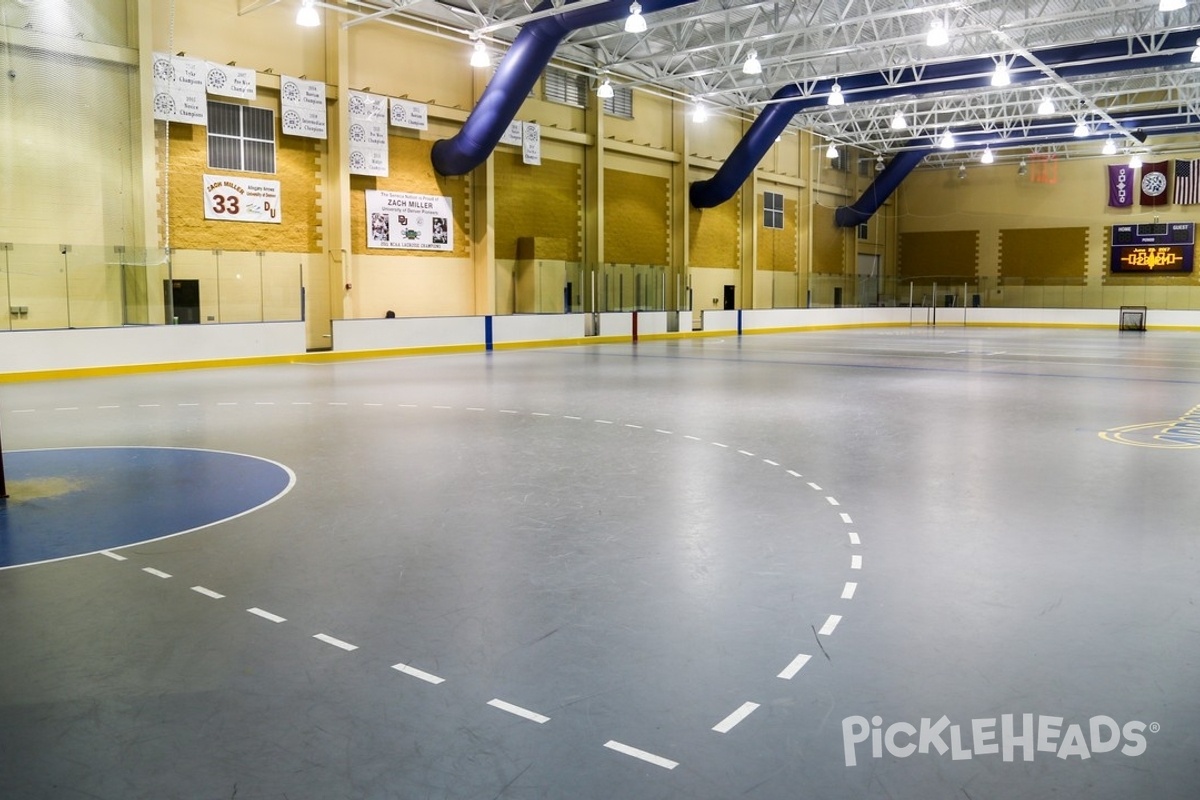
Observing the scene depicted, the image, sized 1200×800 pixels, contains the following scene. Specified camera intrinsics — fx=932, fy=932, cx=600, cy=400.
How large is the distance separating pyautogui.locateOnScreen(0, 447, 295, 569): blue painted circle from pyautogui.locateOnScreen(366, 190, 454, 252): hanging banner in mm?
16008

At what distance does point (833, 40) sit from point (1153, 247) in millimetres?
24438

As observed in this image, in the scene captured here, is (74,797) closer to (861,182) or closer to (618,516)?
(618,516)

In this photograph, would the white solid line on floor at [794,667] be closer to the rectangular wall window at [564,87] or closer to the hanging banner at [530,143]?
the hanging banner at [530,143]

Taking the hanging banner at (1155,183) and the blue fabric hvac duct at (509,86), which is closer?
the blue fabric hvac duct at (509,86)

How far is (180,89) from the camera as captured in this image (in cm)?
2044

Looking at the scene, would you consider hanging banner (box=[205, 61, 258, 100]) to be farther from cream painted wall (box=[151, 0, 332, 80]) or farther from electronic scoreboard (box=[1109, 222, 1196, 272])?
electronic scoreboard (box=[1109, 222, 1196, 272])

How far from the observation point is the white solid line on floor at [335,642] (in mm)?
4309

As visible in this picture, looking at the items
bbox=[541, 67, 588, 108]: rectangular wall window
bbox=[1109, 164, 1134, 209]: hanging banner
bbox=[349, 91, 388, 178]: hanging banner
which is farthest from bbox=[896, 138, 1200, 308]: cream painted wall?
bbox=[349, 91, 388, 178]: hanging banner

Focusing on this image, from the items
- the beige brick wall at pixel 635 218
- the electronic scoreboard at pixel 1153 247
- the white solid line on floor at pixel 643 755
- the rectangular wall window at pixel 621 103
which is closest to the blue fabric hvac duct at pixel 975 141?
the electronic scoreboard at pixel 1153 247

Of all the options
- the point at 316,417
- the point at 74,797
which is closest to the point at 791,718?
the point at 74,797

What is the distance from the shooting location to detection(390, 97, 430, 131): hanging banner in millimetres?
24688

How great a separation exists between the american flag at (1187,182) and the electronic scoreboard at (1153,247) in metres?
1.07

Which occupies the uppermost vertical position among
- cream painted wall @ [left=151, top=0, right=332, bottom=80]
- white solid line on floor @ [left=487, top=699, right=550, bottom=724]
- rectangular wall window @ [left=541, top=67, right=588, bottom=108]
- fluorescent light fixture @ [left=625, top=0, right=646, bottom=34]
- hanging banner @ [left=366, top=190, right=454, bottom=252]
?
rectangular wall window @ [left=541, top=67, right=588, bottom=108]

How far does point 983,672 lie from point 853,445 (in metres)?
6.10
